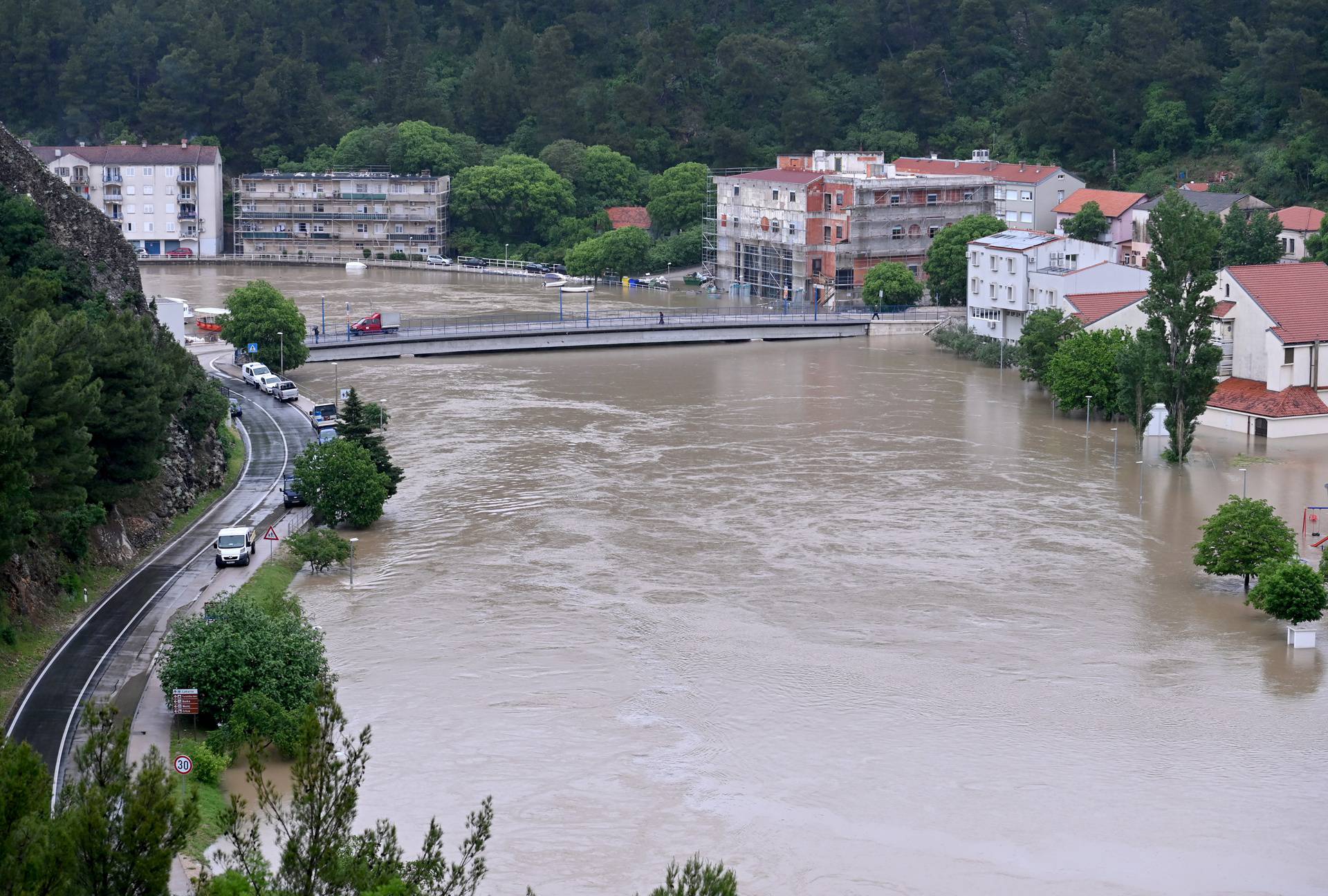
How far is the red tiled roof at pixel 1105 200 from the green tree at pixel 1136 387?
16568 mm

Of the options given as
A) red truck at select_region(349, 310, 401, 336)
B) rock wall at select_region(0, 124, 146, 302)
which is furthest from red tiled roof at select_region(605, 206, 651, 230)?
rock wall at select_region(0, 124, 146, 302)

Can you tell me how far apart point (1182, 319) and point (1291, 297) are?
4.77 metres

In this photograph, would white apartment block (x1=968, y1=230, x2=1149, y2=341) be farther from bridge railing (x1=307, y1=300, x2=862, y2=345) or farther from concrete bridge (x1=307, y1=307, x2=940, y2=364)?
bridge railing (x1=307, y1=300, x2=862, y2=345)

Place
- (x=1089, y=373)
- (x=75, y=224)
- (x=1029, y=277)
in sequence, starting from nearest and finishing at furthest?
(x=75, y=224) < (x=1089, y=373) < (x=1029, y=277)

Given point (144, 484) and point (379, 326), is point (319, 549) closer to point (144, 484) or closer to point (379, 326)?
point (144, 484)

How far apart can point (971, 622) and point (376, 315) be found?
838 inches

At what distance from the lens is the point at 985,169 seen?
4694 centimetres

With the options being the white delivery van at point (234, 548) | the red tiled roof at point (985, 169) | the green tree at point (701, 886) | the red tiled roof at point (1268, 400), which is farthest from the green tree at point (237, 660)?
the red tiled roof at point (985, 169)

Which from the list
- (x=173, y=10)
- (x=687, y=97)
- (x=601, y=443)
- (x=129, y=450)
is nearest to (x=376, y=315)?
(x=601, y=443)

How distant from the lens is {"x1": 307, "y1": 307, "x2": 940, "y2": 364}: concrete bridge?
1414 inches

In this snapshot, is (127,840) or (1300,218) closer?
(127,840)

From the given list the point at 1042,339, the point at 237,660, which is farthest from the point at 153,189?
the point at 237,660

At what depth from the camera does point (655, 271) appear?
160ft

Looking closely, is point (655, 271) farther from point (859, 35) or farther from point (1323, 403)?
point (1323, 403)
